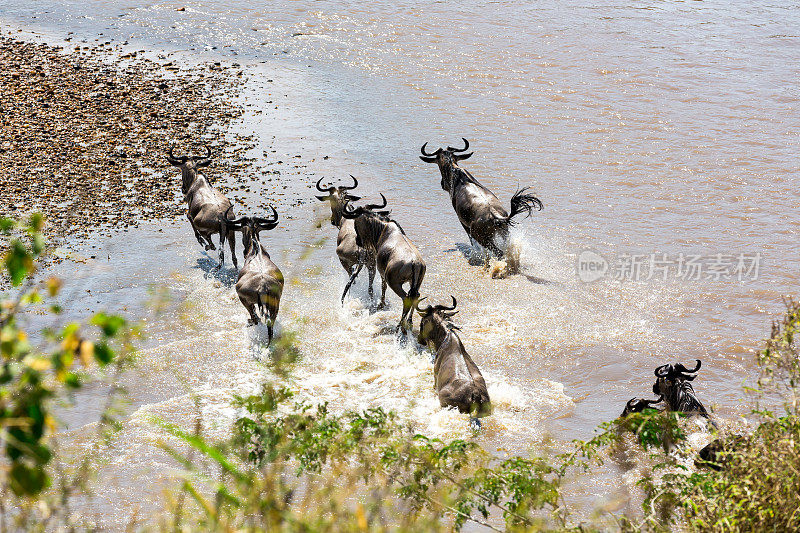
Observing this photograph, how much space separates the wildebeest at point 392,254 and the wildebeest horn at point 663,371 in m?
3.09

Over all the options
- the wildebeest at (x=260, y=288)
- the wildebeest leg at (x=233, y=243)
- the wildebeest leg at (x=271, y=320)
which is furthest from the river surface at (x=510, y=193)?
the wildebeest leg at (x=233, y=243)

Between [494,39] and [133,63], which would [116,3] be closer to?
[133,63]

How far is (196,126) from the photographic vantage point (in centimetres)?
1645

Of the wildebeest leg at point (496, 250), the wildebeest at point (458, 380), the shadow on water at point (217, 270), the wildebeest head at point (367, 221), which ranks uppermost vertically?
the wildebeest head at point (367, 221)

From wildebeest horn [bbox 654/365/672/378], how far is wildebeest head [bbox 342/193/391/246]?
4.39m

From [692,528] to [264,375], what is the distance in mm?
5653

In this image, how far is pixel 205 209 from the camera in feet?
39.1

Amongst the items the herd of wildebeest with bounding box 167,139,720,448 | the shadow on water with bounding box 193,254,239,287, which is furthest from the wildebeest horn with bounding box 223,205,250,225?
the shadow on water with bounding box 193,254,239,287

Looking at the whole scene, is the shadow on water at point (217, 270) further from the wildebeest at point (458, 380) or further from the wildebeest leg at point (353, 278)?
the wildebeest at point (458, 380)

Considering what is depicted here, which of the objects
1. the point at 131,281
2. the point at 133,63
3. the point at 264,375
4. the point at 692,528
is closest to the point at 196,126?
the point at 133,63

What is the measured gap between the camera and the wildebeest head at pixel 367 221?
11.0 m

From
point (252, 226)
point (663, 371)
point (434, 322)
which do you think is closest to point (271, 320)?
point (252, 226)

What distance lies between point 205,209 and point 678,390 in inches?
288

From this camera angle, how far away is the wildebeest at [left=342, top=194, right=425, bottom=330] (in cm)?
1016
